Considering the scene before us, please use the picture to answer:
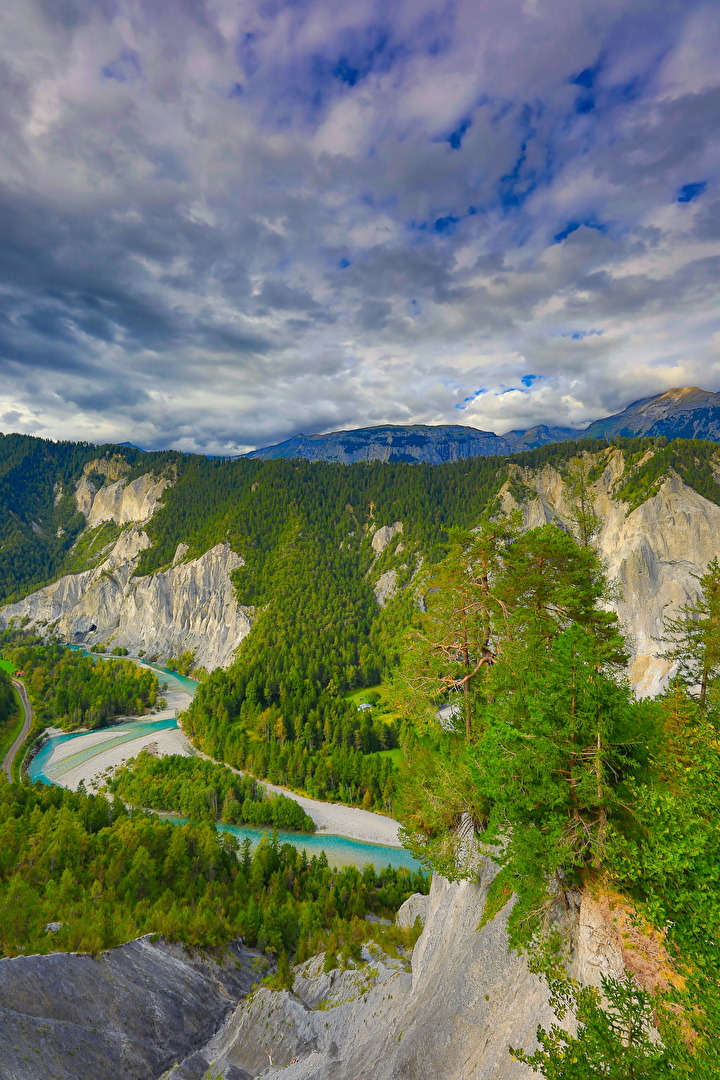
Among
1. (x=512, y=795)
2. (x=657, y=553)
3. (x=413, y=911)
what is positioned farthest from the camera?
(x=657, y=553)

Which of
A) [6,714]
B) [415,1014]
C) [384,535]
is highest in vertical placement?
[384,535]

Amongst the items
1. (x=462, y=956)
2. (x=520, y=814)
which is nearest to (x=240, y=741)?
(x=462, y=956)

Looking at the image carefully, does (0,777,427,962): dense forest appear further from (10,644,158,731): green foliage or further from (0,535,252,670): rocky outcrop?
(0,535,252,670): rocky outcrop

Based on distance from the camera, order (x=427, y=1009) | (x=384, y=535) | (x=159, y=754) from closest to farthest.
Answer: (x=427, y=1009) → (x=159, y=754) → (x=384, y=535)

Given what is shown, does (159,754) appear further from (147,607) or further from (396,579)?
(147,607)

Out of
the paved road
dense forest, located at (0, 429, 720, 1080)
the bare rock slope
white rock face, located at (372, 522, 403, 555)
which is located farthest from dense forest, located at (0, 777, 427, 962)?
white rock face, located at (372, 522, 403, 555)

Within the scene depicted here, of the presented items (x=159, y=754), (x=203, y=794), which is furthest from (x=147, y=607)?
(x=203, y=794)

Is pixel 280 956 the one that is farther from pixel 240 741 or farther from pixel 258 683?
pixel 258 683

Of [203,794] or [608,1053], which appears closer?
[608,1053]
